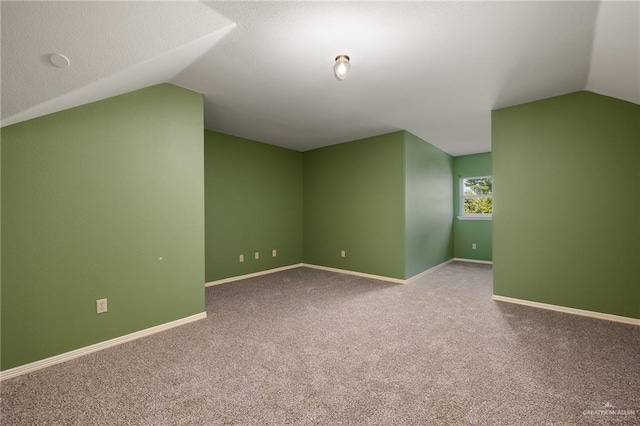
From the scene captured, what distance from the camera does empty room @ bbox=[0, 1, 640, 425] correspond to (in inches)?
64.6

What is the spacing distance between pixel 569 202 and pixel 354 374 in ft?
9.95

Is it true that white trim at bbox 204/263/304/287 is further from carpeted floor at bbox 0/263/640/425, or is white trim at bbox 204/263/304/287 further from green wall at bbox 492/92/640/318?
green wall at bbox 492/92/640/318

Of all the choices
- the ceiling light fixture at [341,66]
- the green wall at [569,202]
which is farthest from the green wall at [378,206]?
the ceiling light fixture at [341,66]

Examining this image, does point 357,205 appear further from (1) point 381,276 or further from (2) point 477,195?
(2) point 477,195

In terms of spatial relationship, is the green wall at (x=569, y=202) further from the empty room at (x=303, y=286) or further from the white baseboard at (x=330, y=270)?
the white baseboard at (x=330, y=270)

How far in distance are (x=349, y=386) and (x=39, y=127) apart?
290cm

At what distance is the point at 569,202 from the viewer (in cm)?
306

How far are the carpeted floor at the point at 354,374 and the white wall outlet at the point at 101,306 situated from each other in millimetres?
328

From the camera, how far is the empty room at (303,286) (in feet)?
5.39

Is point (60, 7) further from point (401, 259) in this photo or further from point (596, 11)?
point (401, 259)

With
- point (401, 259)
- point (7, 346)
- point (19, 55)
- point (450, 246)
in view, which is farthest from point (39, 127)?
point (450, 246)

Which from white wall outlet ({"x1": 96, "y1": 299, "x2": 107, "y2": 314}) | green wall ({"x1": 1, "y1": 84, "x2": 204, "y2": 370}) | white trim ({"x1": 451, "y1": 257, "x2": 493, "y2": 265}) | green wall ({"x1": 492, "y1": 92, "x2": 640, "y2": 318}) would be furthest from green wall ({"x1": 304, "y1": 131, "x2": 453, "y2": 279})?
white wall outlet ({"x1": 96, "y1": 299, "x2": 107, "y2": 314})

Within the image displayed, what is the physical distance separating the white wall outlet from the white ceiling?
4.84ft

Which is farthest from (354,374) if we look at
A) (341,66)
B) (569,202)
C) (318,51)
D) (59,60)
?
(569,202)
